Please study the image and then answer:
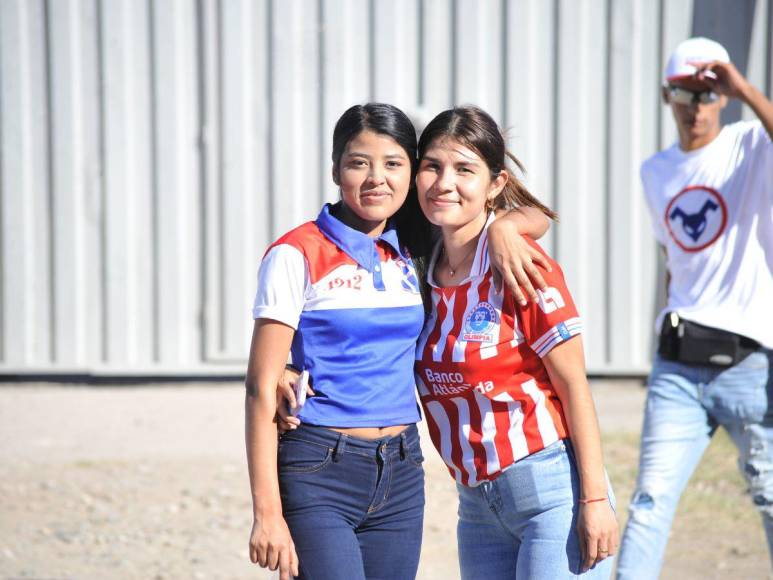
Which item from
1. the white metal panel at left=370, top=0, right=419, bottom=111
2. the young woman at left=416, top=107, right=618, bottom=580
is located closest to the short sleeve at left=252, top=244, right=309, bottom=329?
the young woman at left=416, top=107, right=618, bottom=580

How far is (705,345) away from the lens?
3383mm

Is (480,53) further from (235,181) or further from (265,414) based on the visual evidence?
(265,414)

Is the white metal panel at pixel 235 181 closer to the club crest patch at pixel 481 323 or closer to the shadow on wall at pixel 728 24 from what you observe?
the shadow on wall at pixel 728 24

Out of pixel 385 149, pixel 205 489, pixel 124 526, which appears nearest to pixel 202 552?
pixel 124 526

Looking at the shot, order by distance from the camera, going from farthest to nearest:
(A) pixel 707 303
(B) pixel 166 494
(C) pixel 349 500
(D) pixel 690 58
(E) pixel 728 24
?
(E) pixel 728 24 < (B) pixel 166 494 < (D) pixel 690 58 < (A) pixel 707 303 < (C) pixel 349 500

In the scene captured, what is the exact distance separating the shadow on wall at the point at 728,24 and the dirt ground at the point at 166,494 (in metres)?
2.56

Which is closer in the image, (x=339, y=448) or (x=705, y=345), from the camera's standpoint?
(x=339, y=448)

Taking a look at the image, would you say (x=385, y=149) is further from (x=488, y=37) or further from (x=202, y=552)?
(x=488, y=37)

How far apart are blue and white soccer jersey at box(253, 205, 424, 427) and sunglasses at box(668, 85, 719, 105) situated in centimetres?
157

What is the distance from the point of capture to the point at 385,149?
258 centimetres

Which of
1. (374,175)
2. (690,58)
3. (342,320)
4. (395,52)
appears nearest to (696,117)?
(690,58)

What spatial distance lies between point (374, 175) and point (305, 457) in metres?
0.70

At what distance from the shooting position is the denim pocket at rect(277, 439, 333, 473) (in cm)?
243

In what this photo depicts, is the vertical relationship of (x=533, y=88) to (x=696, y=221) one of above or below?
above
